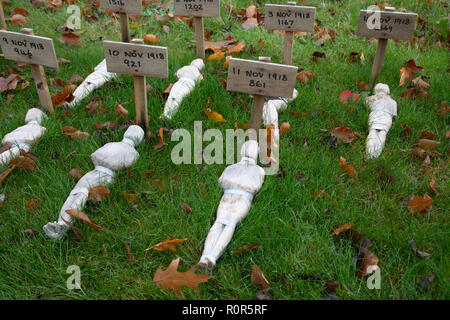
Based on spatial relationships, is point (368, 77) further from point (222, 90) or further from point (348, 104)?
point (222, 90)

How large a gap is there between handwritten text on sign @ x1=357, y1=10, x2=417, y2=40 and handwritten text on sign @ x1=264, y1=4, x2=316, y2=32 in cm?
46

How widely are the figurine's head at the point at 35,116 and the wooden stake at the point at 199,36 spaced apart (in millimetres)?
1628

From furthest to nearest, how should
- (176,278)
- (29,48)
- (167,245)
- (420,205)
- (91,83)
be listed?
(91,83) → (29,48) → (420,205) → (167,245) → (176,278)

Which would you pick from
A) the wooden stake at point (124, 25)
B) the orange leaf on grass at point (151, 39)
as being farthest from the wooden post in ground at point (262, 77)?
the orange leaf on grass at point (151, 39)

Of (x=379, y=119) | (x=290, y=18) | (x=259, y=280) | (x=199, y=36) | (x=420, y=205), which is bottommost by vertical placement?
(x=259, y=280)

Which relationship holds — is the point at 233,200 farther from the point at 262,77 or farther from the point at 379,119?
the point at 379,119

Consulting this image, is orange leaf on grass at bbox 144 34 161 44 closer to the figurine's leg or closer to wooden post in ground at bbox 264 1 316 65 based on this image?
wooden post in ground at bbox 264 1 316 65

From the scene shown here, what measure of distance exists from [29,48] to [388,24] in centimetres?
286

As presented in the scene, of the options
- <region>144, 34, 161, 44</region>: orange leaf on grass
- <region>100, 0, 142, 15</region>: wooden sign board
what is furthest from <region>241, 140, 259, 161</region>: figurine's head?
<region>144, 34, 161, 44</region>: orange leaf on grass

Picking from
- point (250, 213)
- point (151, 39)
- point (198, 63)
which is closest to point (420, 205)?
point (250, 213)

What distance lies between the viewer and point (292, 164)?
2.55 m

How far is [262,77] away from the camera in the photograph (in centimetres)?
234

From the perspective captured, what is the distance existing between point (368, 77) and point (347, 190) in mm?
1668

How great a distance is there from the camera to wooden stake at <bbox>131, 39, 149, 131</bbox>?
2674 mm
